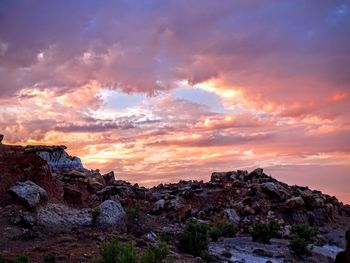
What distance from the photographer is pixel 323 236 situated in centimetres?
3669

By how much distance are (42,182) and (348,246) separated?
58.9 feet

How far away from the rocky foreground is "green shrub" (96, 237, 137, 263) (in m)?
2.40

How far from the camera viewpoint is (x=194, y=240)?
23.2m

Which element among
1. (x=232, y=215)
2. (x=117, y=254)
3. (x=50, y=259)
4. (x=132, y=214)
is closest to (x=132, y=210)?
(x=132, y=214)

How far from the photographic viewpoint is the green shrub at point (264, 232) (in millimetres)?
30859

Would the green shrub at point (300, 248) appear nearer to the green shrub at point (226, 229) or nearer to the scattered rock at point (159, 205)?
the green shrub at point (226, 229)

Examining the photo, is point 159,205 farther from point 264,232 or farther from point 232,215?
point 264,232

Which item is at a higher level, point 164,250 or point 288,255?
point 164,250

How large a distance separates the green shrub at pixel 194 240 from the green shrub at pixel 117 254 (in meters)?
6.94

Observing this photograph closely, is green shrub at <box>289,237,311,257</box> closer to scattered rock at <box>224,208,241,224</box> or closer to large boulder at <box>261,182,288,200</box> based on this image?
scattered rock at <box>224,208,241,224</box>

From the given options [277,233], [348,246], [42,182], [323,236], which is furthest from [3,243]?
[323,236]

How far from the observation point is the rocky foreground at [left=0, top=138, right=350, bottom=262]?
845 inches

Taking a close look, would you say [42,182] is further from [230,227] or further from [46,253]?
[230,227]

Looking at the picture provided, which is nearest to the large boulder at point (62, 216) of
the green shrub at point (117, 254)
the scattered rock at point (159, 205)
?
the green shrub at point (117, 254)
